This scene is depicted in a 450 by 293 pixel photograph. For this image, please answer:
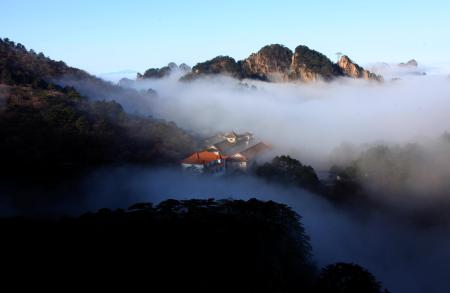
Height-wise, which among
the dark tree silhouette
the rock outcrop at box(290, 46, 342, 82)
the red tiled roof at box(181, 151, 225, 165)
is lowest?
the dark tree silhouette

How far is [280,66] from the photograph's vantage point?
83375 millimetres

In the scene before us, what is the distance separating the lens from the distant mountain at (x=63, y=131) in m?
25.1

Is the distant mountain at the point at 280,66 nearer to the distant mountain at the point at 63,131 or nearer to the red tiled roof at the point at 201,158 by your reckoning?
the distant mountain at the point at 63,131

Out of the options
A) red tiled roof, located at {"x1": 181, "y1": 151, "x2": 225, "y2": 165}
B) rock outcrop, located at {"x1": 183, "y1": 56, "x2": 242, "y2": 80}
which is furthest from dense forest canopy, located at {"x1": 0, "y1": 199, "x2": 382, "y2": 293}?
rock outcrop, located at {"x1": 183, "y1": 56, "x2": 242, "y2": 80}

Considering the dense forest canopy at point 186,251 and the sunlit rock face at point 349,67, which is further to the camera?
the sunlit rock face at point 349,67

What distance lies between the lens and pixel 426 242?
83.7 feet

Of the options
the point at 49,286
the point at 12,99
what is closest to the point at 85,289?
the point at 49,286

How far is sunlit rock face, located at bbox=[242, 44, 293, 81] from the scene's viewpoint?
8225cm

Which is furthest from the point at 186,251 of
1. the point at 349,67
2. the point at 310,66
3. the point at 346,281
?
the point at 349,67

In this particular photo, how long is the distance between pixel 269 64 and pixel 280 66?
191cm

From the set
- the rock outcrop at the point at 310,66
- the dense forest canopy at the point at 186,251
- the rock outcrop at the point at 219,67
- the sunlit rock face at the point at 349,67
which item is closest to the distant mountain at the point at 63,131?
the dense forest canopy at the point at 186,251

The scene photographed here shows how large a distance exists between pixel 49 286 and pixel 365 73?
8472 cm

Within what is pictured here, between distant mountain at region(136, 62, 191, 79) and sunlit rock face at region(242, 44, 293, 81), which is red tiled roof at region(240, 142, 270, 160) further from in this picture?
distant mountain at region(136, 62, 191, 79)

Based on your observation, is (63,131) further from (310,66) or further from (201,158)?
(310,66)
